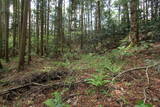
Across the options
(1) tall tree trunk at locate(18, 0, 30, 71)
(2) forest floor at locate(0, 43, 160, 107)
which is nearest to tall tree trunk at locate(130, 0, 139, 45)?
(2) forest floor at locate(0, 43, 160, 107)

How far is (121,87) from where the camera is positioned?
399 centimetres

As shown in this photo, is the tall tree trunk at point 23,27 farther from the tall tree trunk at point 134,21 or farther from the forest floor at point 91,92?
the tall tree trunk at point 134,21

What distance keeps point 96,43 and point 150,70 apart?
9539 mm

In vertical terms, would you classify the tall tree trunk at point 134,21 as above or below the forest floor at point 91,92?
above

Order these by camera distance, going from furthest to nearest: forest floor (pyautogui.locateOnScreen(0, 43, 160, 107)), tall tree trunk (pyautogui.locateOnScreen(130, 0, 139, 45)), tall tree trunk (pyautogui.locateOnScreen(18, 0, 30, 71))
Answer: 1. tall tree trunk (pyautogui.locateOnScreen(18, 0, 30, 71))
2. tall tree trunk (pyautogui.locateOnScreen(130, 0, 139, 45))
3. forest floor (pyautogui.locateOnScreen(0, 43, 160, 107))

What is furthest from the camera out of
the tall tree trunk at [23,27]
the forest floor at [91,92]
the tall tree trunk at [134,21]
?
the tall tree trunk at [23,27]

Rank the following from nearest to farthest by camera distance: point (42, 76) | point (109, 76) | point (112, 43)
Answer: point (109, 76)
point (42, 76)
point (112, 43)

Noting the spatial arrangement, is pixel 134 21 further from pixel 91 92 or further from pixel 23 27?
pixel 23 27

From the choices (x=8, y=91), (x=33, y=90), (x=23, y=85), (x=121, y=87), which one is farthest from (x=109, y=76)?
(x=8, y=91)

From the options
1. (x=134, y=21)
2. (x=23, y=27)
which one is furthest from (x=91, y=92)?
(x=23, y=27)

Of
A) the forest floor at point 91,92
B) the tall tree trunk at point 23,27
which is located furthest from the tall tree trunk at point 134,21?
the tall tree trunk at point 23,27

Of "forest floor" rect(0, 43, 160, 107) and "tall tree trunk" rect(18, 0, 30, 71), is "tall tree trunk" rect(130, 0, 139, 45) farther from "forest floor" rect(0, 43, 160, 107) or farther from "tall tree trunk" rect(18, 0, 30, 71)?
"tall tree trunk" rect(18, 0, 30, 71)

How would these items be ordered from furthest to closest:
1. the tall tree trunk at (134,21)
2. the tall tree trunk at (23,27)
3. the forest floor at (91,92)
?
the tall tree trunk at (23,27)
the tall tree trunk at (134,21)
the forest floor at (91,92)

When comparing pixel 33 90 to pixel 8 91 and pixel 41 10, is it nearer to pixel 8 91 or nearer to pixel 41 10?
pixel 8 91
